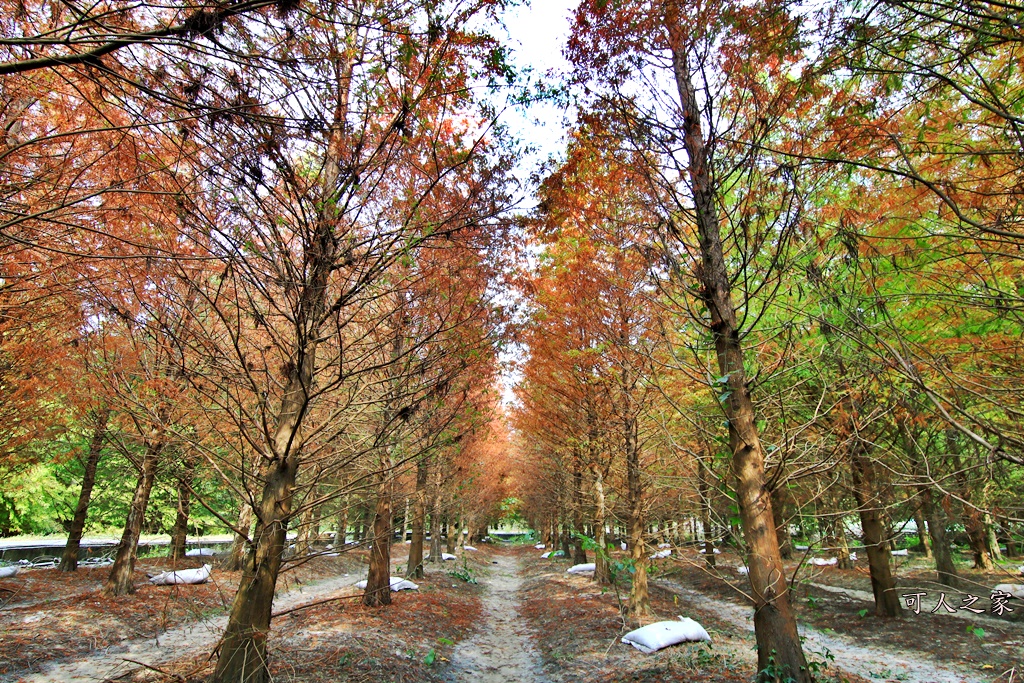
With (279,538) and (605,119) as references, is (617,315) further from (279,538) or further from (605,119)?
(279,538)

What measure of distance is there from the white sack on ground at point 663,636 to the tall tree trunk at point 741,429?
4.39 meters

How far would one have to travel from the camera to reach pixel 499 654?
8703 mm

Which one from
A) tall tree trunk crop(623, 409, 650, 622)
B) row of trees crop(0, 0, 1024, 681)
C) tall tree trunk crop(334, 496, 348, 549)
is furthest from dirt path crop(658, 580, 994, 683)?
tall tree trunk crop(334, 496, 348, 549)

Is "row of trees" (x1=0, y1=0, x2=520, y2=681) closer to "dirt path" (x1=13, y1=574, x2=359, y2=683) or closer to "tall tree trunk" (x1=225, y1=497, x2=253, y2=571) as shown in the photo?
"dirt path" (x1=13, y1=574, x2=359, y2=683)

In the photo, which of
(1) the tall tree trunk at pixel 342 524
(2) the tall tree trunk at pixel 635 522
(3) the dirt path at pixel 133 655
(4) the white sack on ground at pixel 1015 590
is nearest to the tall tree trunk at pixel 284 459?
(1) the tall tree trunk at pixel 342 524

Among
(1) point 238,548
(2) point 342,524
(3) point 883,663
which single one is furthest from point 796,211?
(2) point 342,524

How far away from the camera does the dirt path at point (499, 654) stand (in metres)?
7.24

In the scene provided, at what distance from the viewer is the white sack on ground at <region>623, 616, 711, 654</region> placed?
298 inches

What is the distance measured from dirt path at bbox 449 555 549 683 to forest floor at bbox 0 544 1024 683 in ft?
0.12

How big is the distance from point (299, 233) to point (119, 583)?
12027 millimetres

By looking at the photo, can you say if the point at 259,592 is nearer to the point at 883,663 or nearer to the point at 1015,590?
the point at 883,663

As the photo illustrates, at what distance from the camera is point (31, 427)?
8.47 metres

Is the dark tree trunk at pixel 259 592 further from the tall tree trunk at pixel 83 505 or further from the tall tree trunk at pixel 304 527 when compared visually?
the tall tree trunk at pixel 83 505

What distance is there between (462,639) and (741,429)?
812cm
